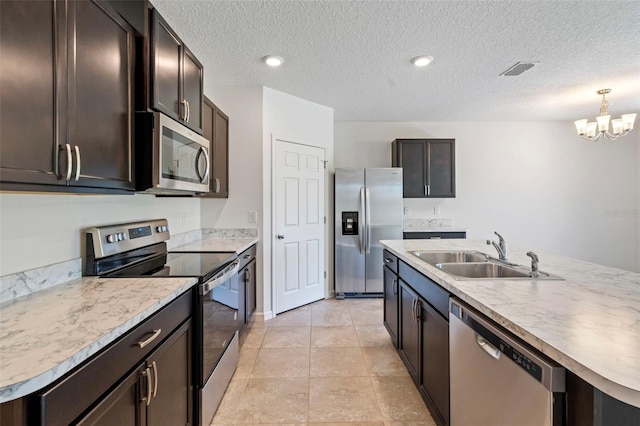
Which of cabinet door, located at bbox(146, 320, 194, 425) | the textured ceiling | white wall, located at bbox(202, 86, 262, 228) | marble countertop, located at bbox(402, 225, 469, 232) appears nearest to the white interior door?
white wall, located at bbox(202, 86, 262, 228)

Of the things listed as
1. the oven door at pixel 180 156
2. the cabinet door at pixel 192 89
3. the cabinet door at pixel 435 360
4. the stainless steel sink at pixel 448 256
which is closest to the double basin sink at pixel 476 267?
the stainless steel sink at pixel 448 256

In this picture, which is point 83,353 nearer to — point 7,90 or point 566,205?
point 7,90

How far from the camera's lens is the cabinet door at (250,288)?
267cm

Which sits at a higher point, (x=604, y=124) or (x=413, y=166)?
(x=604, y=124)

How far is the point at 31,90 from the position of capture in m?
0.96

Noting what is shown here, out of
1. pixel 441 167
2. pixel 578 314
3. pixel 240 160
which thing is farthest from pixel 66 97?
pixel 441 167

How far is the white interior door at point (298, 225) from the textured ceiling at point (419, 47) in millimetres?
749

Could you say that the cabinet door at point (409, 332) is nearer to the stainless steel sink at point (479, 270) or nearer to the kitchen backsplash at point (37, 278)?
the stainless steel sink at point (479, 270)

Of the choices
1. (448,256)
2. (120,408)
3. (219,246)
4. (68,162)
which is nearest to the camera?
(120,408)

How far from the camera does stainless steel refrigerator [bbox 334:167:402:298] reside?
394 centimetres

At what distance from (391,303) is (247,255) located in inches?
53.0

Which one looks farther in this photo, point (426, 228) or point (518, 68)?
point (426, 228)

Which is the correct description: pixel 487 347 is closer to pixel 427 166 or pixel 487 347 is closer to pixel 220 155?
pixel 220 155

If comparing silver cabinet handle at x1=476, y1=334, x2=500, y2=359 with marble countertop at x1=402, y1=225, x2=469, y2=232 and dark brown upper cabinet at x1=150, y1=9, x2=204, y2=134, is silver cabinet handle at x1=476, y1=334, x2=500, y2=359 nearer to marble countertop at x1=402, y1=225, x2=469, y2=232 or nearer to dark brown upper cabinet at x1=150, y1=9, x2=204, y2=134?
dark brown upper cabinet at x1=150, y1=9, x2=204, y2=134
